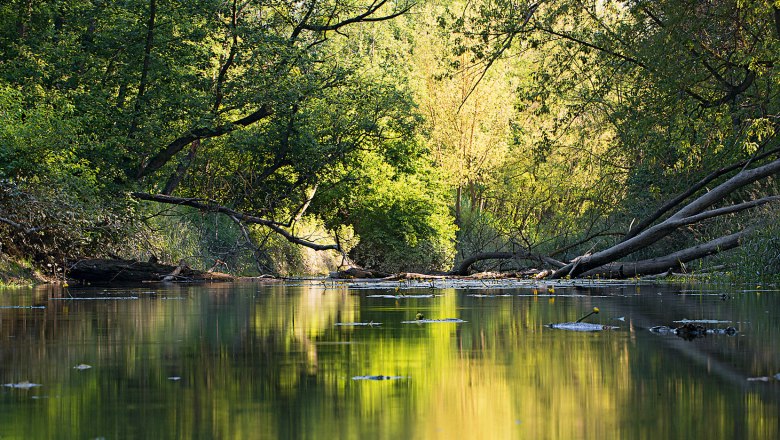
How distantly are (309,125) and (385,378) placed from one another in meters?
27.4

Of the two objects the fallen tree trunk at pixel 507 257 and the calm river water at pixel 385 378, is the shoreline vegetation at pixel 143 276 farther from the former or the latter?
the calm river water at pixel 385 378

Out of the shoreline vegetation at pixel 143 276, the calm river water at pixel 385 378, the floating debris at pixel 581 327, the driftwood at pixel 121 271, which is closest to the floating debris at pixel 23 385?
the calm river water at pixel 385 378

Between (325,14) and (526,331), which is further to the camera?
(325,14)

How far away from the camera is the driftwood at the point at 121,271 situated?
24844 mm

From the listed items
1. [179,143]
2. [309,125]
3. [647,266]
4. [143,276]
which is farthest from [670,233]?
[179,143]

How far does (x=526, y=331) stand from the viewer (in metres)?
8.94

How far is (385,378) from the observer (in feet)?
18.7

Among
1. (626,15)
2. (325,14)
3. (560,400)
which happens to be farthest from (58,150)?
(560,400)

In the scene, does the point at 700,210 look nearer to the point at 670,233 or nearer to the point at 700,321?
the point at 670,233

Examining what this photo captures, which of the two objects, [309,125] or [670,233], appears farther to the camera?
[309,125]

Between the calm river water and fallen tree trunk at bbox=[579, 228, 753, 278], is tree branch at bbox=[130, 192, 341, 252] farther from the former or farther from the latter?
the calm river water

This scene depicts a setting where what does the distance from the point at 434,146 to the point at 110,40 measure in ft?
86.5

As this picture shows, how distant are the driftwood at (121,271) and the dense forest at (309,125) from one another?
469 millimetres

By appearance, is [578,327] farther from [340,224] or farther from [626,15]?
[340,224]
